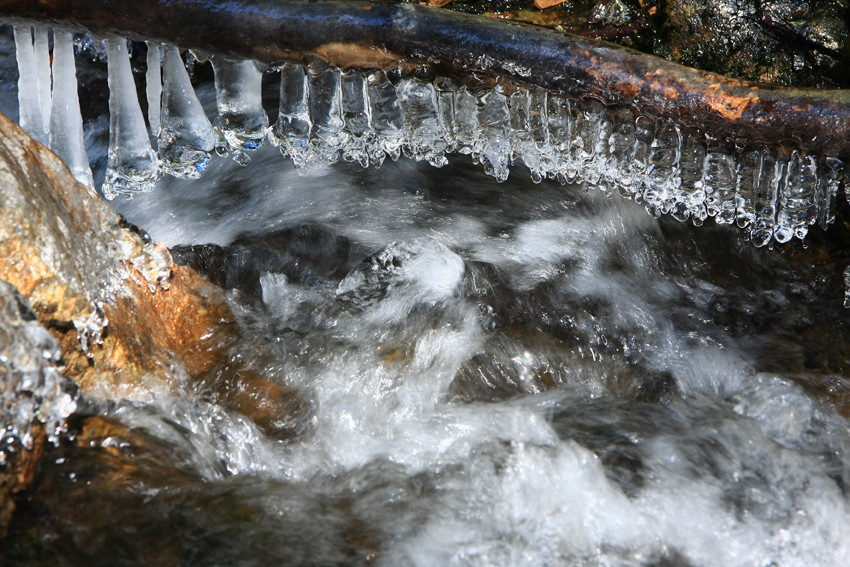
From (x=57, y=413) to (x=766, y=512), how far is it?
2.01 m

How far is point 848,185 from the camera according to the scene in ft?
8.55

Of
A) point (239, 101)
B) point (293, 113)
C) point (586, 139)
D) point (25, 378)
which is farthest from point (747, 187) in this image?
point (25, 378)

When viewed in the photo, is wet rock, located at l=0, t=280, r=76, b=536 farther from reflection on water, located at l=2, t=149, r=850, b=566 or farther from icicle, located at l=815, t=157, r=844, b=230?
icicle, located at l=815, t=157, r=844, b=230

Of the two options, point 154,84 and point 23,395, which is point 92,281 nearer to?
point 23,395

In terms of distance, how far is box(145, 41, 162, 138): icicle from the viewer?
3.07 meters

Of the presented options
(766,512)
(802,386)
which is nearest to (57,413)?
(766,512)

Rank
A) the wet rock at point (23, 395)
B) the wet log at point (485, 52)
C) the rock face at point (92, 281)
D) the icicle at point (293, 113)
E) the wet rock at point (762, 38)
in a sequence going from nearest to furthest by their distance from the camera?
1. the wet rock at point (23, 395)
2. the rock face at point (92, 281)
3. the wet log at point (485, 52)
4. the icicle at point (293, 113)
5. the wet rock at point (762, 38)

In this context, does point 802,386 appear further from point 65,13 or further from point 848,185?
point 65,13

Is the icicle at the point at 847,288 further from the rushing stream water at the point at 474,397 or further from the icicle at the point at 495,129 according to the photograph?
the icicle at the point at 495,129

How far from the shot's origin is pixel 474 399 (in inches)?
101

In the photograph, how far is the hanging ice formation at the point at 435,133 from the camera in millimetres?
2639

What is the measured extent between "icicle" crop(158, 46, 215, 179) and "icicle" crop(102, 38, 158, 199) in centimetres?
8

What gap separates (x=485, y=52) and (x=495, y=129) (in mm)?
326

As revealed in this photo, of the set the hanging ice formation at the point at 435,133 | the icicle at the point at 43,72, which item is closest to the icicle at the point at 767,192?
the hanging ice formation at the point at 435,133
